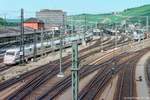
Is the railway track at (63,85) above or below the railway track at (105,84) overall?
above

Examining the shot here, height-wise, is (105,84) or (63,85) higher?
(63,85)

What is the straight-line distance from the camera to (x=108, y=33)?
130500 mm

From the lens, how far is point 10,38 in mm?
75750

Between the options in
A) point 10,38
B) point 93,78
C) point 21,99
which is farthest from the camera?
point 10,38

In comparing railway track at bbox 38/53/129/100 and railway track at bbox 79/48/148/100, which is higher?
railway track at bbox 38/53/129/100

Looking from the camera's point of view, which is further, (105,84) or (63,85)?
(105,84)

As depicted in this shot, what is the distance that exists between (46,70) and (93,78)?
7.97m

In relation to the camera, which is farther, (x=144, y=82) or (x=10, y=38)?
(x=10, y=38)

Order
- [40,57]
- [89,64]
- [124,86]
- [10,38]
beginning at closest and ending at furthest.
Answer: [124,86] < [89,64] < [40,57] < [10,38]

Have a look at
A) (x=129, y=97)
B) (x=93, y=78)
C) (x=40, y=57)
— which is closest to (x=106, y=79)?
(x=93, y=78)

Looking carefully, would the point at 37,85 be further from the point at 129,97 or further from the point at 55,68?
the point at 55,68

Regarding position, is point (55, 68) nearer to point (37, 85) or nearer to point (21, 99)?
point (37, 85)

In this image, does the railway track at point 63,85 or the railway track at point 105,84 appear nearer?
the railway track at point 63,85

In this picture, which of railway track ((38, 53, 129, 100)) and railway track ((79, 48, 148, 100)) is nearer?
railway track ((38, 53, 129, 100))
